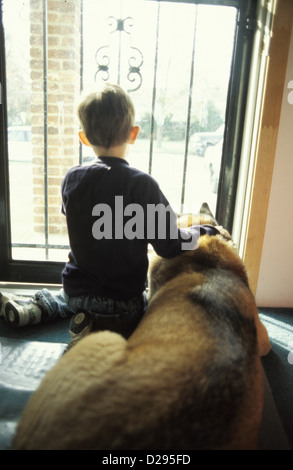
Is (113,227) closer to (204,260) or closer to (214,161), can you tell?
(204,260)

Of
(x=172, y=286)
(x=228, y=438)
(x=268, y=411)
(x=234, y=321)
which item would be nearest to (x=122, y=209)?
(x=172, y=286)

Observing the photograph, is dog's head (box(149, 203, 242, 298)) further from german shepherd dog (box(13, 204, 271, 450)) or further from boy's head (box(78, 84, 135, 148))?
boy's head (box(78, 84, 135, 148))

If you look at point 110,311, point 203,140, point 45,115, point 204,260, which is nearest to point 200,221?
point 204,260

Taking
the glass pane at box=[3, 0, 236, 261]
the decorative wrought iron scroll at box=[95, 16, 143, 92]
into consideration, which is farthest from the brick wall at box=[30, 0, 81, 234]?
the decorative wrought iron scroll at box=[95, 16, 143, 92]

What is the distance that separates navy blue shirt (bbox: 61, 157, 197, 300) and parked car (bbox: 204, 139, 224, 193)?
1.00 meters

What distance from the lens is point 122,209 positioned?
4.38 feet

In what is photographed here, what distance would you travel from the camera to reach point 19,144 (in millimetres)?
2295

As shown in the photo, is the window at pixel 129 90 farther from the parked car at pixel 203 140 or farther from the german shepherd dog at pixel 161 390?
the german shepherd dog at pixel 161 390

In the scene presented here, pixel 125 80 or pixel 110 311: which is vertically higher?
pixel 125 80

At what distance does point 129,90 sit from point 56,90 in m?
0.46

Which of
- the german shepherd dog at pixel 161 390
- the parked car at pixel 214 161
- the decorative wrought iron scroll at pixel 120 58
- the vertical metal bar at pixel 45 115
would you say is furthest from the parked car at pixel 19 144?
the german shepherd dog at pixel 161 390

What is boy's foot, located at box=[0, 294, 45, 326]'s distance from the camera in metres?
1.92

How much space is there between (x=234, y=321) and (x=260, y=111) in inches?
54.2
